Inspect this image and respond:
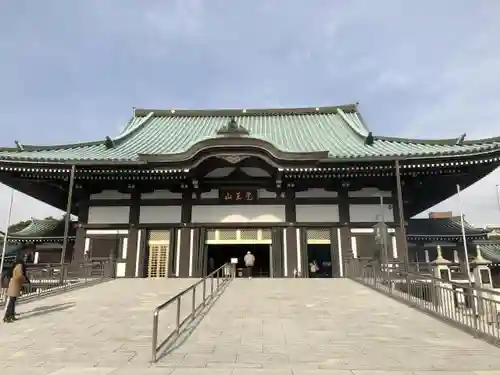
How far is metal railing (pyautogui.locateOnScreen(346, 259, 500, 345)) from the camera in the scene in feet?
20.4

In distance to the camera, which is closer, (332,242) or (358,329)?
(358,329)

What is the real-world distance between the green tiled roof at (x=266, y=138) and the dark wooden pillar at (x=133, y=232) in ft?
6.06

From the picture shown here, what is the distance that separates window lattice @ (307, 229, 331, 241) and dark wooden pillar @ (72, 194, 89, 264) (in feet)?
32.6

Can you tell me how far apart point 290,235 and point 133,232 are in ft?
22.7

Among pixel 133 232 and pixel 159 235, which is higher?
pixel 133 232

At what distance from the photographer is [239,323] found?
7484mm

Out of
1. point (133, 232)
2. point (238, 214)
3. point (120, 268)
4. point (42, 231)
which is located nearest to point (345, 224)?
point (238, 214)

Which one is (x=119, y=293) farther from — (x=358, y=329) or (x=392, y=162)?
(x=392, y=162)

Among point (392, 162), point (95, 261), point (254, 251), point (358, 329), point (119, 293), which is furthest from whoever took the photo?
point (254, 251)

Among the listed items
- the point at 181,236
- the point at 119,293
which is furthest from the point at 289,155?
the point at 119,293

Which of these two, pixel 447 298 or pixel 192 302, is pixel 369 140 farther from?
pixel 192 302

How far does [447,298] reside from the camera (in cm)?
768

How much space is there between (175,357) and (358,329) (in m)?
3.64

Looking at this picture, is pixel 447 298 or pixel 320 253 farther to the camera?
pixel 320 253
